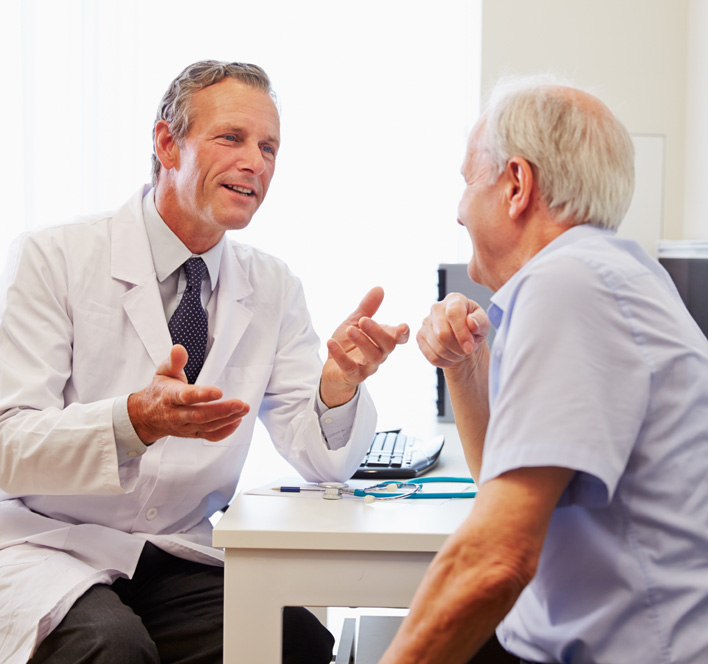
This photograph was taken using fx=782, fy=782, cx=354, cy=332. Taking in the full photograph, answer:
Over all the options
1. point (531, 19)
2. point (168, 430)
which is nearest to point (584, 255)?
point (168, 430)

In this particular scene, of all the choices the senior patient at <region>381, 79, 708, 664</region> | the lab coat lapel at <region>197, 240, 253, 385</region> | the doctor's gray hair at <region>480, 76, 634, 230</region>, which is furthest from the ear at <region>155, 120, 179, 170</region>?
the senior patient at <region>381, 79, 708, 664</region>

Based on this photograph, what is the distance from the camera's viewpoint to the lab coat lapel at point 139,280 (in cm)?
147

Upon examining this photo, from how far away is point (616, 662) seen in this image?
30.9 inches

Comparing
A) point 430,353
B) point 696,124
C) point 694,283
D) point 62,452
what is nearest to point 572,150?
point 430,353

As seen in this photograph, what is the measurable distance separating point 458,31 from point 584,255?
2.41m

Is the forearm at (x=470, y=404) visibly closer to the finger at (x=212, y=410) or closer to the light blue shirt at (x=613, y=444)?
the finger at (x=212, y=410)

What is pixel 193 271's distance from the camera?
1553 mm

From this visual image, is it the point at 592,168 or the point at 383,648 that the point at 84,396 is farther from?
the point at 592,168

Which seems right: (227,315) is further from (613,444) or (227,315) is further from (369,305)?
(613,444)

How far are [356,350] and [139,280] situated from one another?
1.47ft

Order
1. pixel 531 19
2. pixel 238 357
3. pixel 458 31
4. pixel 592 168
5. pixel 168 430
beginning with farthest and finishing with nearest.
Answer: pixel 458 31 → pixel 531 19 → pixel 238 357 → pixel 168 430 → pixel 592 168

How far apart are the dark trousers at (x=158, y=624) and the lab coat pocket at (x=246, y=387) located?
0.26m

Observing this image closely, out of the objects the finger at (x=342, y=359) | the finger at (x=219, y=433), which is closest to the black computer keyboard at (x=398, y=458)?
the finger at (x=342, y=359)

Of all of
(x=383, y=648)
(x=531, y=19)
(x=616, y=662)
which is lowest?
(x=383, y=648)
